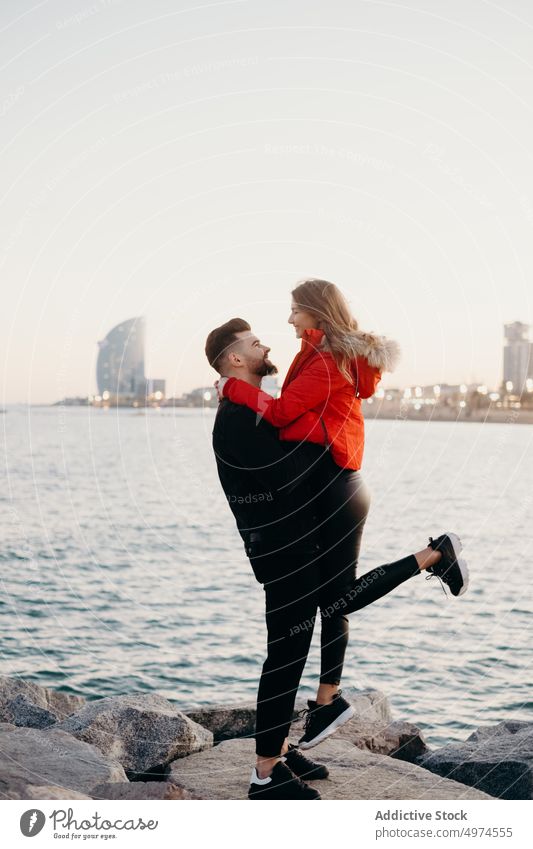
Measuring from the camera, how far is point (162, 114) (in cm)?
788

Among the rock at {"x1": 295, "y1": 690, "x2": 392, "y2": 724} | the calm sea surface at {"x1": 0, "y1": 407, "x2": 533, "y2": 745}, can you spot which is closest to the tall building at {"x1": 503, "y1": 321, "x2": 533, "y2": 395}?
the calm sea surface at {"x1": 0, "y1": 407, "x2": 533, "y2": 745}

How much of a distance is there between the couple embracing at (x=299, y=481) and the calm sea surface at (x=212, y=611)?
2.86 m

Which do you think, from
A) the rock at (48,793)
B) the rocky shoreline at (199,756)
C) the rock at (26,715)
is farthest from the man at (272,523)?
the rock at (26,715)

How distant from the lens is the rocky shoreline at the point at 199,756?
5.36m

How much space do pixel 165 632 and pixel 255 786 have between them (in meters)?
12.0

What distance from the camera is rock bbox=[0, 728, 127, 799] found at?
524cm

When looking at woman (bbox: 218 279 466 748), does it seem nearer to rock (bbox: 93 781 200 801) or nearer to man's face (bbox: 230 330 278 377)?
man's face (bbox: 230 330 278 377)

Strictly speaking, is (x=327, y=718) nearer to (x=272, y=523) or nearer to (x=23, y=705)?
(x=272, y=523)

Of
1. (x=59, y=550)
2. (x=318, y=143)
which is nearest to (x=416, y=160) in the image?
(x=318, y=143)

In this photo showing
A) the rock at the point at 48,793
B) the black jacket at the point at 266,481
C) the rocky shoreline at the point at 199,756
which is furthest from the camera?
the rocky shoreline at the point at 199,756

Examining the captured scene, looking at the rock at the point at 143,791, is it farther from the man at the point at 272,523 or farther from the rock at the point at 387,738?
the rock at the point at 387,738

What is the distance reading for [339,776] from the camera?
5527 mm

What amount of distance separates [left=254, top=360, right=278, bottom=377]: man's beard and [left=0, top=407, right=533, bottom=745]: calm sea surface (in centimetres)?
271

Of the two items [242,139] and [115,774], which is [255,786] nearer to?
[115,774]
